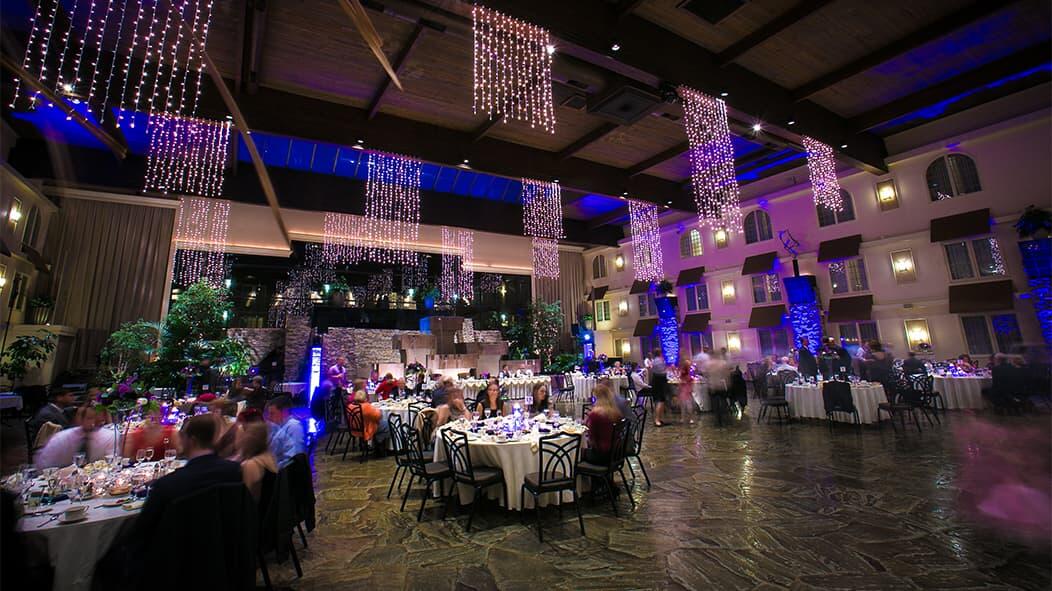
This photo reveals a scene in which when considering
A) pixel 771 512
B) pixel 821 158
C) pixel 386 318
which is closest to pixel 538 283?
pixel 386 318

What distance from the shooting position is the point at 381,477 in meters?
5.48

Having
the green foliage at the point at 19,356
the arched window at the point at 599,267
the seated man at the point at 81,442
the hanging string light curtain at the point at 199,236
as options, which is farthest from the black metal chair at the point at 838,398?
the hanging string light curtain at the point at 199,236

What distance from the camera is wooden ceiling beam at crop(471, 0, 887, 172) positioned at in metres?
5.55

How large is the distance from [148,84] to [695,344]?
17.8 m

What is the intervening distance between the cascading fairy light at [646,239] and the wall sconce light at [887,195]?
261 inches

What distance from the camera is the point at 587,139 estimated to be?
970 cm

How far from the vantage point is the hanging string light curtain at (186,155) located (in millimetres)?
8758

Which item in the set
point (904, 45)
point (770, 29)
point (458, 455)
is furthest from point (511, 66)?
point (904, 45)

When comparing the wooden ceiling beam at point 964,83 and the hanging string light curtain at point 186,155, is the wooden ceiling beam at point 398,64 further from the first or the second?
the wooden ceiling beam at point 964,83

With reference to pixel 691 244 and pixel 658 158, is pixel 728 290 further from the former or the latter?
pixel 658 158

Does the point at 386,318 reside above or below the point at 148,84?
below

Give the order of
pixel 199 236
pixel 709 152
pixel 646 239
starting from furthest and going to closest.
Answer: pixel 646 239 → pixel 199 236 → pixel 709 152

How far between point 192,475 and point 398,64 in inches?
268

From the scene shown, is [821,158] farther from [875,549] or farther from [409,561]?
[409,561]
